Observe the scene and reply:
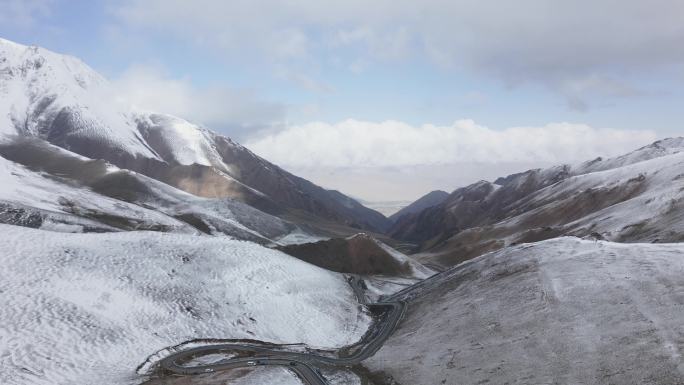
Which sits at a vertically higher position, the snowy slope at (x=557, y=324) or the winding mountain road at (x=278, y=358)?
the snowy slope at (x=557, y=324)

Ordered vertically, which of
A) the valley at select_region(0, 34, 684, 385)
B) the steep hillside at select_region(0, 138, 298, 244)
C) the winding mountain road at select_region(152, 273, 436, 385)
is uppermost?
the steep hillside at select_region(0, 138, 298, 244)

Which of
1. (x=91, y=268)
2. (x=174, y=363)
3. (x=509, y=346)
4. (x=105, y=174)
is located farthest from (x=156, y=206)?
(x=509, y=346)

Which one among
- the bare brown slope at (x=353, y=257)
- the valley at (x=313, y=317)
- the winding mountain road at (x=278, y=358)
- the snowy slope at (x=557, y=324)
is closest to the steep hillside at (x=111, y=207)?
the bare brown slope at (x=353, y=257)

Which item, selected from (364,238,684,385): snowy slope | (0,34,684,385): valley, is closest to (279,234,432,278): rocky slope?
(0,34,684,385): valley

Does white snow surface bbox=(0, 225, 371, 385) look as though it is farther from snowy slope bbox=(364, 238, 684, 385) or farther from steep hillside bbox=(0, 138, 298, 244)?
steep hillside bbox=(0, 138, 298, 244)

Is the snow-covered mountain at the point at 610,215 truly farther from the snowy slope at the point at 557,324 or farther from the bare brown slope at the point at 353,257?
the snowy slope at the point at 557,324

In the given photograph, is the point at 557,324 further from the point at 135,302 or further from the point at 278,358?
the point at 135,302

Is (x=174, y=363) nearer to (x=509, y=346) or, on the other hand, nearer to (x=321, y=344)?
(x=321, y=344)
